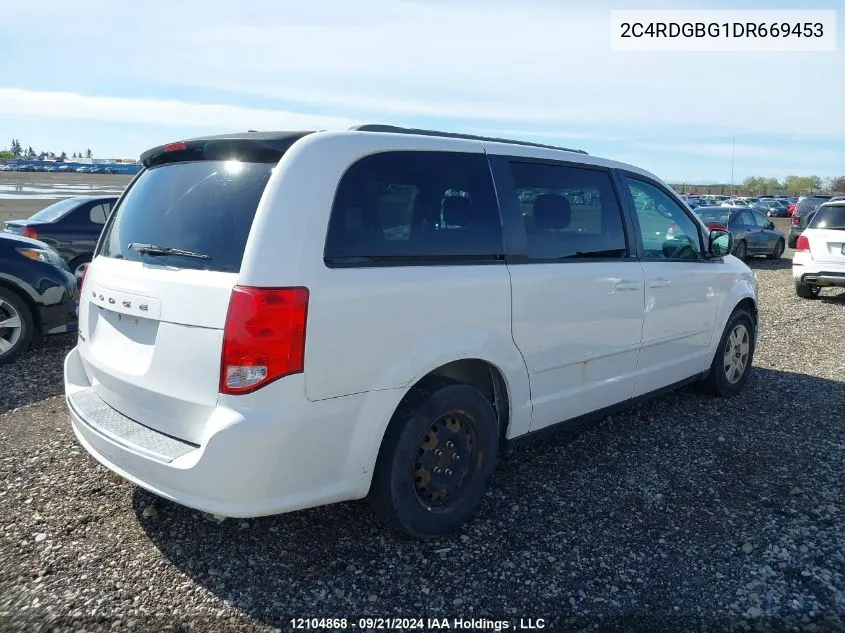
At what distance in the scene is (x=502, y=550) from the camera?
10.8 ft

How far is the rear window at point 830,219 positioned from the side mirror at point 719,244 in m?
6.97

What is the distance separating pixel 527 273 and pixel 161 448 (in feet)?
6.39

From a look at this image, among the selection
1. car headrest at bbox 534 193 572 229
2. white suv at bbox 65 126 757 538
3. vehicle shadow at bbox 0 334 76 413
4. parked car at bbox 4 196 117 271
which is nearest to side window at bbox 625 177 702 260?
white suv at bbox 65 126 757 538

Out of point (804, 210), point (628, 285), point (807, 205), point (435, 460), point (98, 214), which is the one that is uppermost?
point (98, 214)

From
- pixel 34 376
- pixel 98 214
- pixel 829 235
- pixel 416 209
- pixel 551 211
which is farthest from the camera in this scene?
pixel 829 235

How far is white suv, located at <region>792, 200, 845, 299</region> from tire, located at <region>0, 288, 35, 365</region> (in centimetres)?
1108

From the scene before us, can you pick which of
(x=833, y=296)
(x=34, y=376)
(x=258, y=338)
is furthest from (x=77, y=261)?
(x=833, y=296)

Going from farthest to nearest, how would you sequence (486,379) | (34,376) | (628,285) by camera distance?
(34,376), (628,285), (486,379)

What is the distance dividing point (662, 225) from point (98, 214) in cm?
875

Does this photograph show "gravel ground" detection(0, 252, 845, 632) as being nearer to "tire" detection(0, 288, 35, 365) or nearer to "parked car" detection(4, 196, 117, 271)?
"tire" detection(0, 288, 35, 365)

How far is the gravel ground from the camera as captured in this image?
9.25 ft

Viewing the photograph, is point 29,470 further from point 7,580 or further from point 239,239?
point 239,239

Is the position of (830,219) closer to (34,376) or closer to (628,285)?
(628,285)

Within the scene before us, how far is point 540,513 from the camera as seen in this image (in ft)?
12.0
